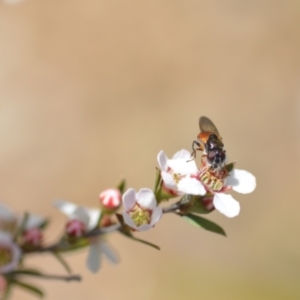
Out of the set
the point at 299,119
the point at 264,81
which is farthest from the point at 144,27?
the point at 299,119

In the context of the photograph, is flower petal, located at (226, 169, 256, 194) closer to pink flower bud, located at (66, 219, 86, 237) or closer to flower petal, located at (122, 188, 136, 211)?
flower petal, located at (122, 188, 136, 211)

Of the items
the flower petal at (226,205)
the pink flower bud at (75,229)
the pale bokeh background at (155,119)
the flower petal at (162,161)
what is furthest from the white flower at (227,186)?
the pale bokeh background at (155,119)

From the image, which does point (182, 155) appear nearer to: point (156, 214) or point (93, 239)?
point (156, 214)

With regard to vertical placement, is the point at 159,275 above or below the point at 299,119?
below

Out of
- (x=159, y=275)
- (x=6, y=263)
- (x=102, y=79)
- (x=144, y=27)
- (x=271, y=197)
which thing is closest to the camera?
(x=6, y=263)

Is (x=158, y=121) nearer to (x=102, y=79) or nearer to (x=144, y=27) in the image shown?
(x=102, y=79)

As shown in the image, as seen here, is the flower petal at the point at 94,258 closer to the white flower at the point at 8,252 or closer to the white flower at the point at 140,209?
the white flower at the point at 8,252
